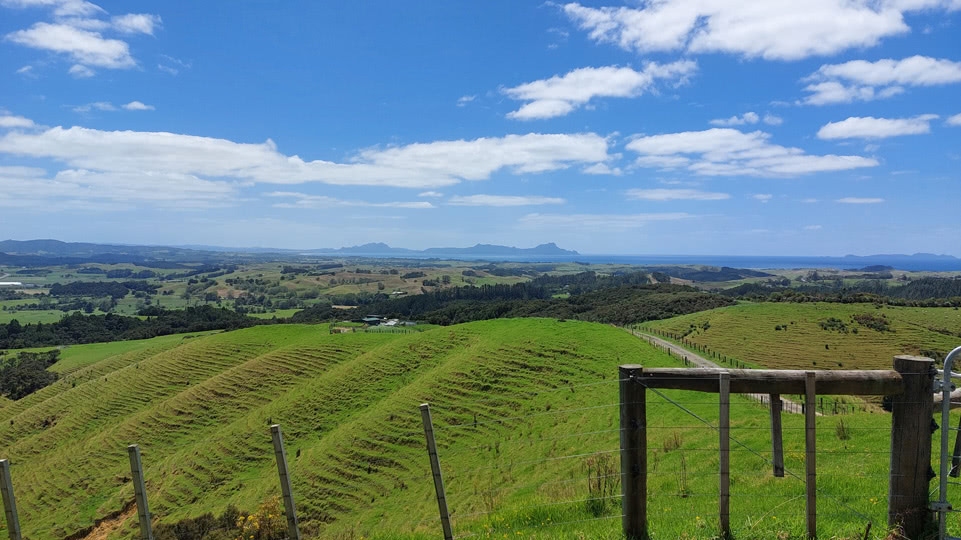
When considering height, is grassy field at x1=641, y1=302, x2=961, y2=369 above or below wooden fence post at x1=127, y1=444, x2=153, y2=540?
below

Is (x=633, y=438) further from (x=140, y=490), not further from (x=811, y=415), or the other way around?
(x=140, y=490)

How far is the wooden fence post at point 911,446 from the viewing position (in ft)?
18.1

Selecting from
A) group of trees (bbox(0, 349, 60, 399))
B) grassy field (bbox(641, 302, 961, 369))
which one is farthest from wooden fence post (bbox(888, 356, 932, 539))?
group of trees (bbox(0, 349, 60, 399))

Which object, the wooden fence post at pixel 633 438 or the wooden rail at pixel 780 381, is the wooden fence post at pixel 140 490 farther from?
the wooden rail at pixel 780 381

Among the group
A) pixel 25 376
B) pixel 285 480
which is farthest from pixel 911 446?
pixel 25 376

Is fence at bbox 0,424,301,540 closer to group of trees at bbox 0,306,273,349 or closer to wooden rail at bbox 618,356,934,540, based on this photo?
wooden rail at bbox 618,356,934,540

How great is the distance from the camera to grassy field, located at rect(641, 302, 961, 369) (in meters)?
67.1

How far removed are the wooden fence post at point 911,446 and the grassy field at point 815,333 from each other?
60.8 metres

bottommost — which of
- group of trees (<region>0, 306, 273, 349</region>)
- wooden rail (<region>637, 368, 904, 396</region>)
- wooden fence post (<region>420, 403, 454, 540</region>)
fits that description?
group of trees (<region>0, 306, 273, 349</region>)

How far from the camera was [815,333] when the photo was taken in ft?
265

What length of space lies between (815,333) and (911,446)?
90.0m

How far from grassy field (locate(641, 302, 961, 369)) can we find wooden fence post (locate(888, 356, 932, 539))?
199ft

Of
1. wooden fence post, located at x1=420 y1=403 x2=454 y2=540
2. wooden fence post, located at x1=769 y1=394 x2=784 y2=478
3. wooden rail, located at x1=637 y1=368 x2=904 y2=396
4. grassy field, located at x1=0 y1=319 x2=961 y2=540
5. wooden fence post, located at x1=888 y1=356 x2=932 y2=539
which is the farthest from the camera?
grassy field, located at x1=0 y1=319 x2=961 y2=540

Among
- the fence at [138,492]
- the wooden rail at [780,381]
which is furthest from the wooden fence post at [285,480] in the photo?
the wooden rail at [780,381]
